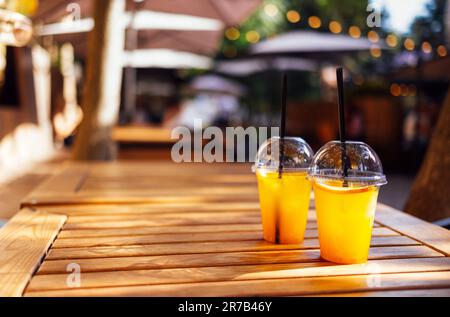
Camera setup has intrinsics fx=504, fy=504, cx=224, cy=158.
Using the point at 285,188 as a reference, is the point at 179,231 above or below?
below

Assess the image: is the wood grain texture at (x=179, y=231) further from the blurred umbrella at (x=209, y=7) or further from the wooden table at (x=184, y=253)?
the blurred umbrella at (x=209, y=7)

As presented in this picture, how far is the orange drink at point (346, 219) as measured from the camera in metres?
1.17

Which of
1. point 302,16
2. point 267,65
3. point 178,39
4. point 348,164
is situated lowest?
point 348,164

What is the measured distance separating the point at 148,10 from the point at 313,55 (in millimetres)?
3741

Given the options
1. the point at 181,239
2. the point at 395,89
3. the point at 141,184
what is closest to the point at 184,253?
the point at 181,239

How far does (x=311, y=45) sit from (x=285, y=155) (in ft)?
26.2

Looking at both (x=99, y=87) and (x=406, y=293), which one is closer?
(x=406, y=293)

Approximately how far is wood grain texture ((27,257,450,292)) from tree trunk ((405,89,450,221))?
1537 millimetres

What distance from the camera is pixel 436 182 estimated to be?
269 cm

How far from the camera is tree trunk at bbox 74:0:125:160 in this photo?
3.95 m

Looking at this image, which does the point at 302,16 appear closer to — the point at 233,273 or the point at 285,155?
the point at 285,155

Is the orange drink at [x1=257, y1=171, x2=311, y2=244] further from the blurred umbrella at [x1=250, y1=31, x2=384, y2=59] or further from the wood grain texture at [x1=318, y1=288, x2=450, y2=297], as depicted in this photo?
the blurred umbrella at [x1=250, y1=31, x2=384, y2=59]

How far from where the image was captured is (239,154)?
4.70 metres

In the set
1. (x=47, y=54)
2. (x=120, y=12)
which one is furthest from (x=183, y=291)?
(x=47, y=54)
